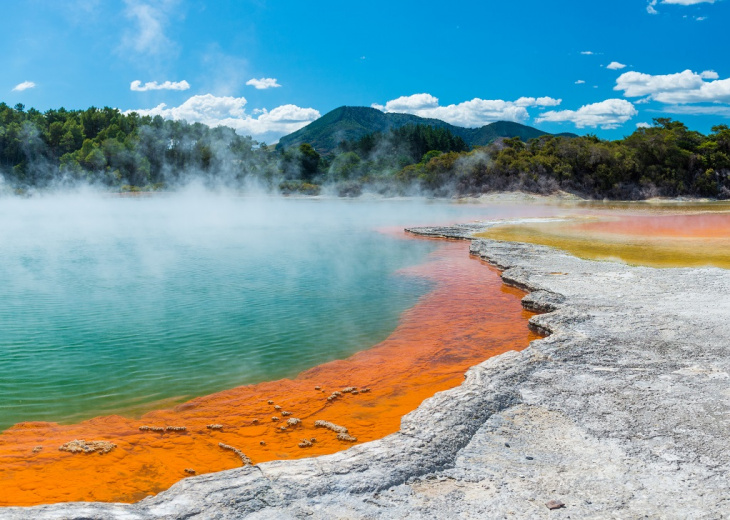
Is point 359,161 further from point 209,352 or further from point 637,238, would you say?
point 209,352

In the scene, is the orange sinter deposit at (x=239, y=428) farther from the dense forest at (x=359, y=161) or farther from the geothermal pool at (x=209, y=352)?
the dense forest at (x=359, y=161)

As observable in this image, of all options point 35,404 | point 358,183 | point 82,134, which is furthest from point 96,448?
point 82,134

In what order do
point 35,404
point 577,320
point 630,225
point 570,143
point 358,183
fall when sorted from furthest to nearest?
point 358,183 → point 570,143 → point 630,225 → point 577,320 → point 35,404

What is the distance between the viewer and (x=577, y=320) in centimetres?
794

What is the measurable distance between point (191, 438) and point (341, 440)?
1.38 meters

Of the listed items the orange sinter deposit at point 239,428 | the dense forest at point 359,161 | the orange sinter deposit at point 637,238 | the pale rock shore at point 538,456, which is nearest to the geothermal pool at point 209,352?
the orange sinter deposit at point 239,428

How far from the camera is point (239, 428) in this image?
554 cm

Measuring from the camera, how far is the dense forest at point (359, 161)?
5009 cm

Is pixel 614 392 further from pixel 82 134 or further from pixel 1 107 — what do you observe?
pixel 1 107

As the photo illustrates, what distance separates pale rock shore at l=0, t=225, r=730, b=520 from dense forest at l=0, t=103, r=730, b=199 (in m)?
45.8

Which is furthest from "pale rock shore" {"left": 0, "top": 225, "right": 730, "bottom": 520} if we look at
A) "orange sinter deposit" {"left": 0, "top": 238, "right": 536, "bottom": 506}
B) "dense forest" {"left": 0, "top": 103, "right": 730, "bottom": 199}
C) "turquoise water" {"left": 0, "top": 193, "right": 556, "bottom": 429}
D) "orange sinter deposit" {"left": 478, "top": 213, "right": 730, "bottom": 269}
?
"dense forest" {"left": 0, "top": 103, "right": 730, "bottom": 199}

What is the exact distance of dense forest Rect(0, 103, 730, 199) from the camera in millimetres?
50094

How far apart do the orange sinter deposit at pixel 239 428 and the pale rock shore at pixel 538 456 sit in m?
0.77

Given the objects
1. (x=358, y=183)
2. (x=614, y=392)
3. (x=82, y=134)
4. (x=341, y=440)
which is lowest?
(x=341, y=440)
